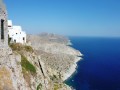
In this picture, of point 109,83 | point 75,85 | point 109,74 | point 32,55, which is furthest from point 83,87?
point 32,55

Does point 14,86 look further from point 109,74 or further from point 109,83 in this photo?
point 109,74

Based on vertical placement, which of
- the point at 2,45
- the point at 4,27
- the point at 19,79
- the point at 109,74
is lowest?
the point at 109,74

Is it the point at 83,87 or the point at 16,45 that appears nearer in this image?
the point at 16,45

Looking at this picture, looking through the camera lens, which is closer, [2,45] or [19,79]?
Result: [2,45]

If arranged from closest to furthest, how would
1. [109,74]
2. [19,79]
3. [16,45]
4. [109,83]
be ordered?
[19,79] → [16,45] → [109,83] → [109,74]

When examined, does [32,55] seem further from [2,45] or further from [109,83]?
[109,83]

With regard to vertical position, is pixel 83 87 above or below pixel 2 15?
below

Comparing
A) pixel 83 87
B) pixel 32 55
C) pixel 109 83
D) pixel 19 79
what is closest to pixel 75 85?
Answer: pixel 83 87

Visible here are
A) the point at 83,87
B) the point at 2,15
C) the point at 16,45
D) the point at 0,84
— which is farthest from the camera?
the point at 83,87

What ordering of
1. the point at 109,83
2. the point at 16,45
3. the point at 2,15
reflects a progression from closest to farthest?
the point at 2,15 < the point at 16,45 < the point at 109,83
